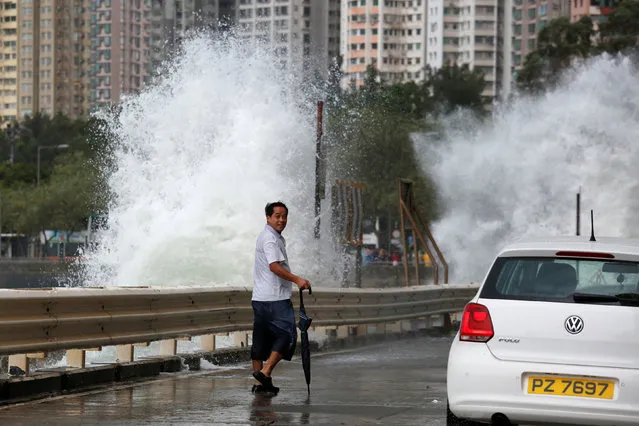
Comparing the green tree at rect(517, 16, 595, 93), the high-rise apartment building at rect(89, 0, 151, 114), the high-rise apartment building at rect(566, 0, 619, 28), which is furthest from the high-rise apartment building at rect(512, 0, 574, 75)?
the high-rise apartment building at rect(89, 0, 151, 114)

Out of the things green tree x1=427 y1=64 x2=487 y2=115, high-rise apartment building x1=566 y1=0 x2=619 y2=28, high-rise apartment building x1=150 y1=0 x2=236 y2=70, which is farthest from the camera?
high-rise apartment building x1=566 y1=0 x2=619 y2=28

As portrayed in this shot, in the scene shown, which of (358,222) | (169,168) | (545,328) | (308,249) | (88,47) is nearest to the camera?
(545,328)

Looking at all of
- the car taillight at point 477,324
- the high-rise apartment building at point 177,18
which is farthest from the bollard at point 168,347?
the high-rise apartment building at point 177,18

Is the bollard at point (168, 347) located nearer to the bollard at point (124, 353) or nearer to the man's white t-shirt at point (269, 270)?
the bollard at point (124, 353)

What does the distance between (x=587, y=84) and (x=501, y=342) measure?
66231 mm

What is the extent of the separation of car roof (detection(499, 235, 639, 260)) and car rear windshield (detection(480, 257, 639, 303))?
0.04m

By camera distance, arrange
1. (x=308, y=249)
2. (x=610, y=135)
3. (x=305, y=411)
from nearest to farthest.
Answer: (x=305, y=411) → (x=308, y=249) → (x=610, y=135)

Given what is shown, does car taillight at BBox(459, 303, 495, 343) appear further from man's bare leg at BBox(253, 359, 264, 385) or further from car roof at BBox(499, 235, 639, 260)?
man's bare leg at BBox(253, 359, 264, 385)

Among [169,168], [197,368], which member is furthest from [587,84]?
[197,368]

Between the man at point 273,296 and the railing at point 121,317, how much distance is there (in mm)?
1556

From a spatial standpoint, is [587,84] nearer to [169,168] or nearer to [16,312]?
[169,168]

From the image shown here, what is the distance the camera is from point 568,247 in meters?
10.2

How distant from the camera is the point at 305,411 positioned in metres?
13.1

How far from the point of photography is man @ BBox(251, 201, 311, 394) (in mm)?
14547
